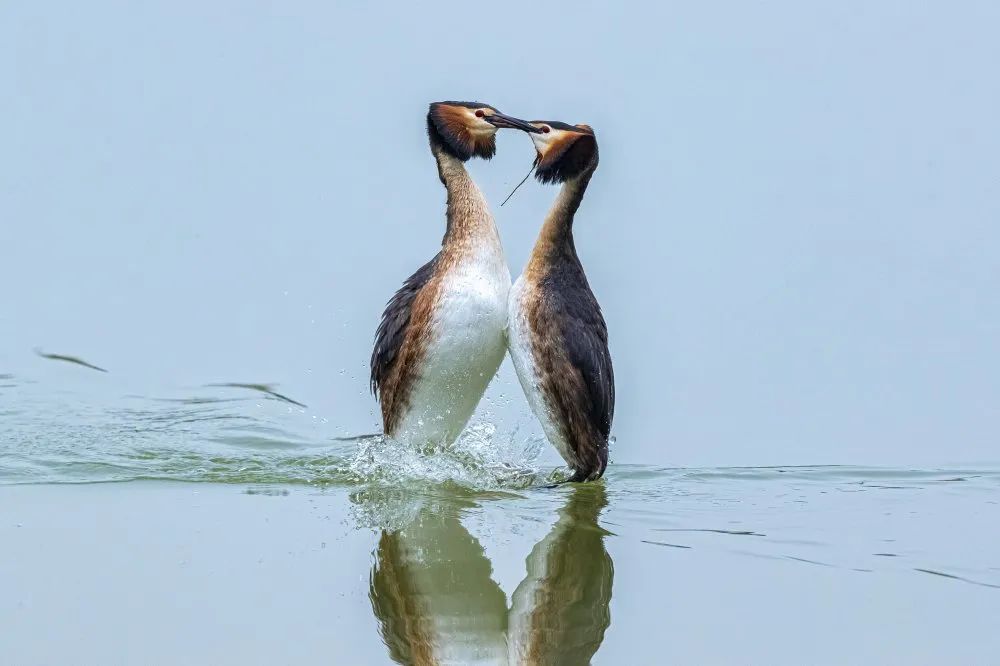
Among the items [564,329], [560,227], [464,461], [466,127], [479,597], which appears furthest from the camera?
[464,461]

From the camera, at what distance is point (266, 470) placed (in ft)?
28.0

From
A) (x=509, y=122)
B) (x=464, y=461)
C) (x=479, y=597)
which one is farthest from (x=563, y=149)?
(x=479, y=597)

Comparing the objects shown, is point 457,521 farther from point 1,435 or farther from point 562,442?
point 1,435

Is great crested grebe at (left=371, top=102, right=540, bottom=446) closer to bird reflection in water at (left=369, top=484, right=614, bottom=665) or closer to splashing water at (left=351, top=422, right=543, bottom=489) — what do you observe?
splashing water at (left=351, top=422, right=543, bottom=489)

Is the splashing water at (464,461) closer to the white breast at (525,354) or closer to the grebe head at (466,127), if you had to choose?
the white breast at (525,354)

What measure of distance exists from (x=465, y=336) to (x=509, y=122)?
111cm

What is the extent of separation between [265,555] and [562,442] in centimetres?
209

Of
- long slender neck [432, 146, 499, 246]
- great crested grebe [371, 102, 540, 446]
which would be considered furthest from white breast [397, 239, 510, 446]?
long slender neck [432, 146, 499, 246]

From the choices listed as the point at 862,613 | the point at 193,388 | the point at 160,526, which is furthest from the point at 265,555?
the point at 193,388

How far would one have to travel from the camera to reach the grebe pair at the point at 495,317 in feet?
26.3

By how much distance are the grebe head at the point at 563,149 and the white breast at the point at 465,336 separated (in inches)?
20.1

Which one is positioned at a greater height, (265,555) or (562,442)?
(562,442)

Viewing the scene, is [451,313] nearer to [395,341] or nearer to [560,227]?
[395,341]

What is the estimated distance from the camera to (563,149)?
820cm
